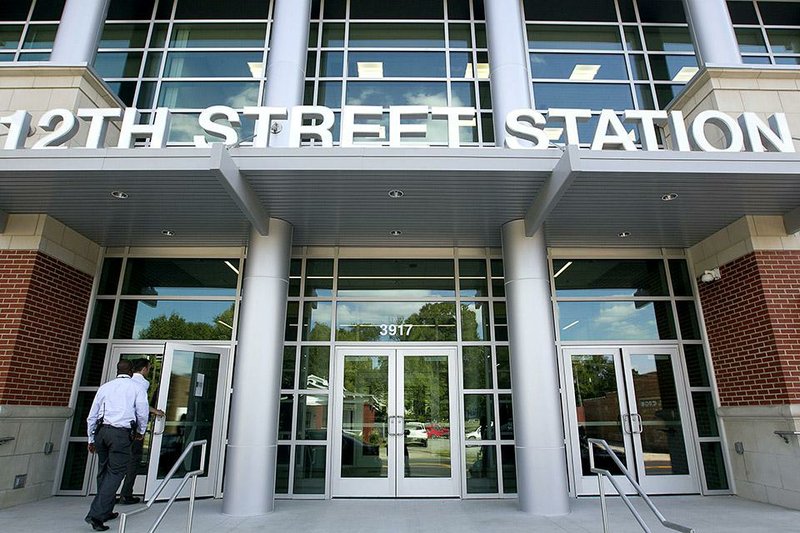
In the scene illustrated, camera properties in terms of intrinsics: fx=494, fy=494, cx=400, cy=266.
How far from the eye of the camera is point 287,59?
344 inches

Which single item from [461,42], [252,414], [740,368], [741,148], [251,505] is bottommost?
[251,505]

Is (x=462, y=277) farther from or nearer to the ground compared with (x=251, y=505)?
farther from the ground

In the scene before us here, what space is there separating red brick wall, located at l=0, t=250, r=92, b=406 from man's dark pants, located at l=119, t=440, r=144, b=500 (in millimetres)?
1788

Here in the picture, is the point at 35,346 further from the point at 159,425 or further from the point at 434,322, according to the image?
the point at 434,322

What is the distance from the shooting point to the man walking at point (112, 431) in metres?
5.79

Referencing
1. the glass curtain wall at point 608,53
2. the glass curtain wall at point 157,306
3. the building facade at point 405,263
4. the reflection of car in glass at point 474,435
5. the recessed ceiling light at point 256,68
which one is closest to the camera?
the building facade at point 405,263

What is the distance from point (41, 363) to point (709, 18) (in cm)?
1315

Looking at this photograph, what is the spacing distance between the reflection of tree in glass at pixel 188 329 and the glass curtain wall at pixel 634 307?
6.02 m

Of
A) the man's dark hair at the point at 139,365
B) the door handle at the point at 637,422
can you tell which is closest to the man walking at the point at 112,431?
the man's dark hair at the point at 139,365

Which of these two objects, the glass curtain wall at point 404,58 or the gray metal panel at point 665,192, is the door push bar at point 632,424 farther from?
the glass curtain wall at point 404,58

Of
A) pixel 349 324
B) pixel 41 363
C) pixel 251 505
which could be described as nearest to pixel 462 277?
pixel 349 324

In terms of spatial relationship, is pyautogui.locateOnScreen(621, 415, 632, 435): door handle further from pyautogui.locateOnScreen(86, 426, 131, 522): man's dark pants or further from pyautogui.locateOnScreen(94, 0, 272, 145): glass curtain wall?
pyautogui.locateOnScreen(94, 0, 272, 145): glass curtain wall

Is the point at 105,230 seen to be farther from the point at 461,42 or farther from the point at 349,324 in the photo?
the point at 461,42

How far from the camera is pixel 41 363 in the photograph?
7797mm
